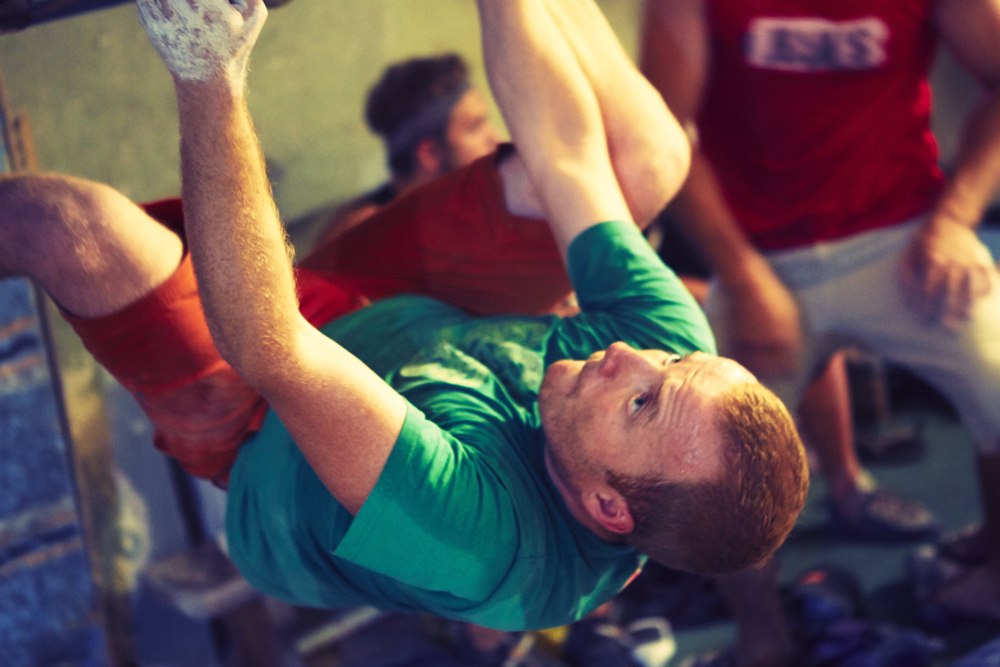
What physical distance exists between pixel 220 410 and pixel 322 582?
0.13 metres

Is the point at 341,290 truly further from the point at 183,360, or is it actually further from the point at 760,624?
the point at 760,624

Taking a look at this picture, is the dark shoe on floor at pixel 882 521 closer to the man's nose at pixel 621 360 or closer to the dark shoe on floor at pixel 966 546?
the dark shoe on floor at pixel 966 546

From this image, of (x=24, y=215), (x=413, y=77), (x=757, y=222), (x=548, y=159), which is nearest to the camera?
(x=24, y=215)

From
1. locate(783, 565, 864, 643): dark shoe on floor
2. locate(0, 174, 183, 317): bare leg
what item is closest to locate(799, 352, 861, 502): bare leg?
locate(783, 565, 864, 643): dark shoe on floor

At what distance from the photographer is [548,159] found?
71 centimetres

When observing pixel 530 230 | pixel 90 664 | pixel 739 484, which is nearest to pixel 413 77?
pixel 530 230

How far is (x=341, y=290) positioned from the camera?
2.36 ft

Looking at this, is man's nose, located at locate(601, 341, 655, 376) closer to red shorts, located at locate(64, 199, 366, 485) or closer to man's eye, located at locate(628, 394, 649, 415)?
man's eye, located at locate(628, 394, 649, 415)

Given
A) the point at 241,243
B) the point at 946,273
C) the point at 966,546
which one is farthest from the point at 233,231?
the point at 966,546

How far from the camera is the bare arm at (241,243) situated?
18.2 inches

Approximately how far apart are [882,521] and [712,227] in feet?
2.02

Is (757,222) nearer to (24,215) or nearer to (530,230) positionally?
(530,230)

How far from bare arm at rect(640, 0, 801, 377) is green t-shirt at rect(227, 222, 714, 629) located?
0.18 metres

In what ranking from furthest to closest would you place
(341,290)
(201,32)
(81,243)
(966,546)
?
(966,546) < (341,290) < (81,243) < (201,32)
